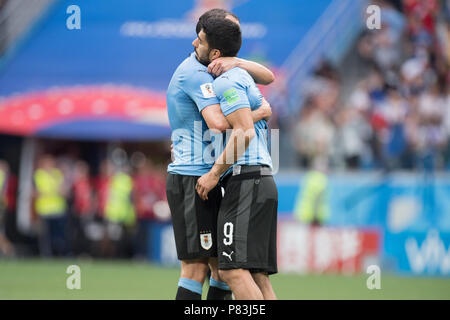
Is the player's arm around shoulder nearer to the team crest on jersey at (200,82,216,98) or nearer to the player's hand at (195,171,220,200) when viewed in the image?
the team crest on jersey at (200,82,216,98)

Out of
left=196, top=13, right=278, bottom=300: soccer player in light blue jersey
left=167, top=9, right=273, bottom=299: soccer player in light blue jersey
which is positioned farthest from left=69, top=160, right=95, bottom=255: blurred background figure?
left=196, top=13, right=278, bottom=300: soccer player in light blue jersey

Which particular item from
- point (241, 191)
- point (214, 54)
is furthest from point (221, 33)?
point (241, 191)

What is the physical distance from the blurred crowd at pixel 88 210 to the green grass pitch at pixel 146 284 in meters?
1.98

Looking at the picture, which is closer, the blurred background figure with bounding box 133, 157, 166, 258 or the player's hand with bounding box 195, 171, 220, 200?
the player's hand with bounding box 195, 171, 220, 200

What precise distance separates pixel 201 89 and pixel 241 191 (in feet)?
2.48

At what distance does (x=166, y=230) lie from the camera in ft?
51.0

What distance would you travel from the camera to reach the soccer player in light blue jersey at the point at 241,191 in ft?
17.0

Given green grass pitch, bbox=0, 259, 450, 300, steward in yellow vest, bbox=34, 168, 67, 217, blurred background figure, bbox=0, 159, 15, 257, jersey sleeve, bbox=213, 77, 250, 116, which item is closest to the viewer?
jersey sleeve, bbox=213, 77, 250, 116

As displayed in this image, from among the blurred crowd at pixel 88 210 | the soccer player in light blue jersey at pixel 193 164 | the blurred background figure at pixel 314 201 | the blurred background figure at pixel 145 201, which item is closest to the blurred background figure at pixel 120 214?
the blurred crowd at pixel 88 210

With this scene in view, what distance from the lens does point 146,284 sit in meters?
10.5

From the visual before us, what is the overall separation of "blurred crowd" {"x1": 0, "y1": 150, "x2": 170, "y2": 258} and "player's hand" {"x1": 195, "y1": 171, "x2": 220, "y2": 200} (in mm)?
10743

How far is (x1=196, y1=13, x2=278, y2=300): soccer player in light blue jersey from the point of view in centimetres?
519

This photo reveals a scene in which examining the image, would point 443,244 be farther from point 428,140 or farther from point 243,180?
point 243,180

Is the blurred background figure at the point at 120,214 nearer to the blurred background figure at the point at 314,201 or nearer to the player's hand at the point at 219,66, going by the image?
the blurred background figure at the point at 314,201
